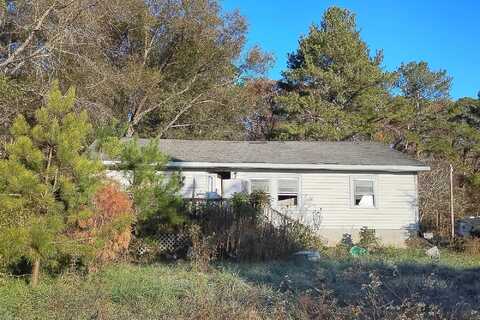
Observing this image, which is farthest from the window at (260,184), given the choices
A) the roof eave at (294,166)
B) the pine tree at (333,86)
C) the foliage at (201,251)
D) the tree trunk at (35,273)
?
the pine tree at (333,86)

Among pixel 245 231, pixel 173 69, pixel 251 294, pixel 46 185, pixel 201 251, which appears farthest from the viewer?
pixel 173 69

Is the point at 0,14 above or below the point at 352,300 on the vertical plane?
above

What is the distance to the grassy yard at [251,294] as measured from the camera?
5.93m

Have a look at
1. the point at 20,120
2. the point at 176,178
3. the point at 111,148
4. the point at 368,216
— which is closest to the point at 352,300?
the point at 111,148

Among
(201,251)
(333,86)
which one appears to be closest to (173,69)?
(333,86)

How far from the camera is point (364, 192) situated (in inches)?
680

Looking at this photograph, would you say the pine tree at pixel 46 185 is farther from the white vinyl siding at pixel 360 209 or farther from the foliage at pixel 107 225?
the white vinyl siding at pixel 360 209

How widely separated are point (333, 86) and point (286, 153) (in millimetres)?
12857

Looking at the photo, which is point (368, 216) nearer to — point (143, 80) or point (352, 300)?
point (352, 300)

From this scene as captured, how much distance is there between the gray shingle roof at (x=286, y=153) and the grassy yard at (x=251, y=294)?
7.69m

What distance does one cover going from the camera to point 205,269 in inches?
A: 360

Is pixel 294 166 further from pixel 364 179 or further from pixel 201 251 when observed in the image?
pixel 201 251

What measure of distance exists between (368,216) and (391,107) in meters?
16.4

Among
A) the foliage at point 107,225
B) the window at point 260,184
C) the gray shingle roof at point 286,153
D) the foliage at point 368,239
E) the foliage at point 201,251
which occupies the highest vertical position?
the gray shingle roof at point 286,153
